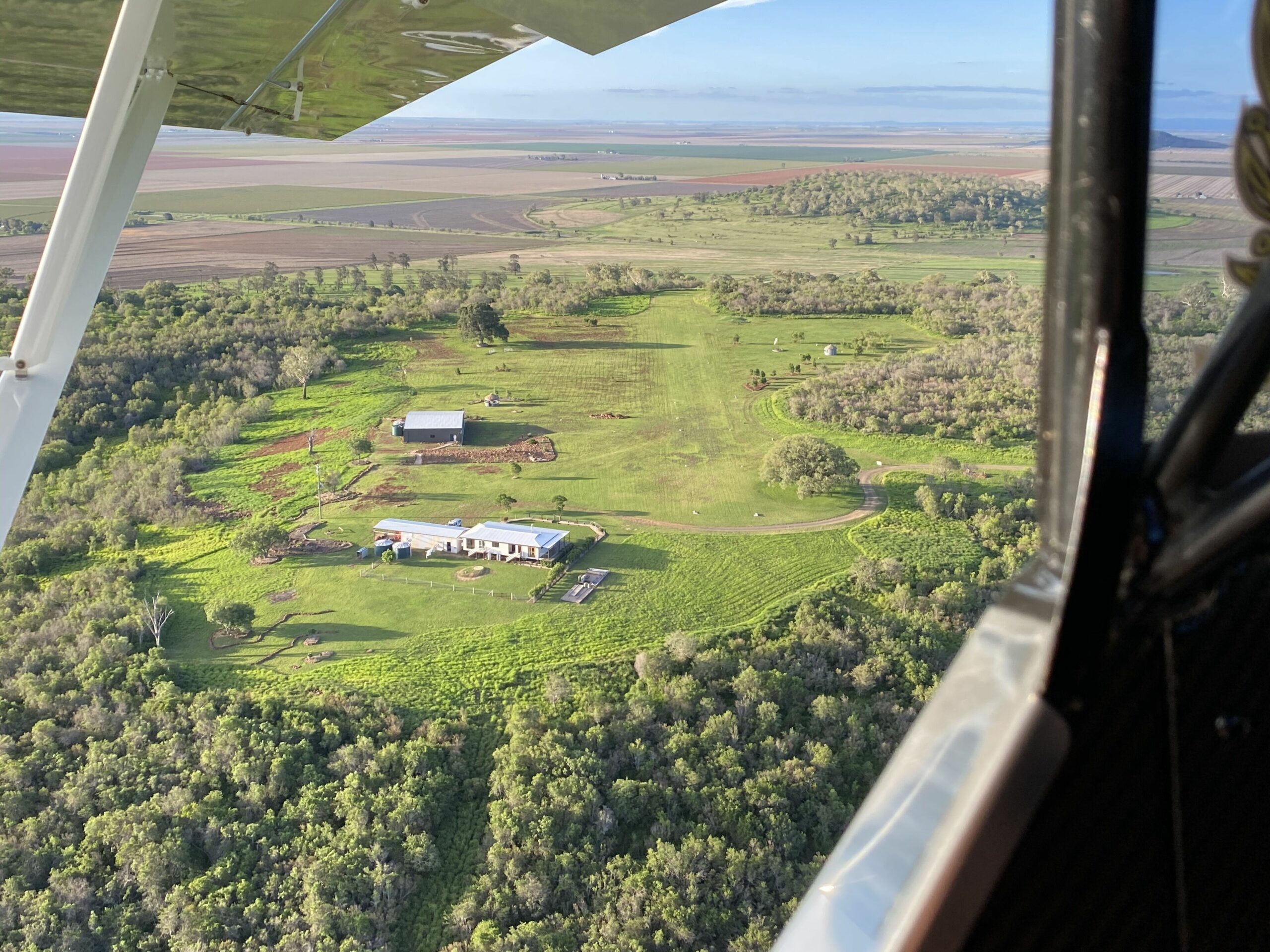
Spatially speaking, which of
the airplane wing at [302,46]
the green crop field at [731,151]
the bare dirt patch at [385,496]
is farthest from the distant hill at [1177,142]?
the green crop field at [731,151]

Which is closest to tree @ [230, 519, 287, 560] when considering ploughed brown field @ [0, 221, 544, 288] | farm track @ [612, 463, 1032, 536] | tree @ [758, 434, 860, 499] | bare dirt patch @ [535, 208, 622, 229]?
farm track @ [612, 463, 1032, 536]

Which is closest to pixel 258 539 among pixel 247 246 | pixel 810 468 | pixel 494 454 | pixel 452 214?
pixel 494 454

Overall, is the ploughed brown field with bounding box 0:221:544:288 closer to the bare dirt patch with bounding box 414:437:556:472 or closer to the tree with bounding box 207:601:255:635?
the bare dirt patch with bounding box 414:437:556:472

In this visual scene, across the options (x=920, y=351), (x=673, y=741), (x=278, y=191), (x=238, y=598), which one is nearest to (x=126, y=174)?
(x=673, y=741)

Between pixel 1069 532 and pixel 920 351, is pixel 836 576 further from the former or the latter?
pixel 1069 532

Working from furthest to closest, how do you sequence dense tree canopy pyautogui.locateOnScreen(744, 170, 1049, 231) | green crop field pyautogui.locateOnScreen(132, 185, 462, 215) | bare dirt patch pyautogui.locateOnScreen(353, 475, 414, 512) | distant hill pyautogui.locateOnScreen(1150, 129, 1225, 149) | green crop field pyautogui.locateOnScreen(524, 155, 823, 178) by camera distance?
green crop field pyautogui.locateOnScreen(524, 155, 823, 178) < green crop field pyautogui.locateOnScreen(132, 185, 462, 215) < dense tree canopy pyautogui.locateOnScreen(744, 170, 1049, 231) < bare dirt patch pyautogui.locateOnScreen(353, 475, 414, 512) < distant hill pyautogui.locateOnScreen(1150, 129, 1225, 149)

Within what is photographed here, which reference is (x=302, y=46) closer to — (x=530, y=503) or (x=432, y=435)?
(x=530, y=503)

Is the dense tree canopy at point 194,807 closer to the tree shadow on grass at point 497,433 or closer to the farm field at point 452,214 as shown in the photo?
the tree shadow on grass at point 497,433
